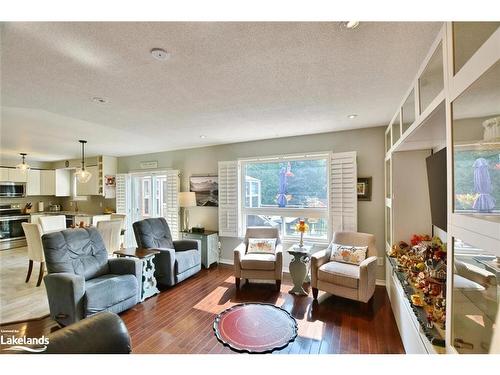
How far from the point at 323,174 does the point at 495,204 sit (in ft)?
9.52

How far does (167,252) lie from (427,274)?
2995mm

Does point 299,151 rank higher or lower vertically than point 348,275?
higher

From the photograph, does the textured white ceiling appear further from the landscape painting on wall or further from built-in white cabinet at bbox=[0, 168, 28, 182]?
built-in white cabinet at bbox=[0, 168, 28, 182]

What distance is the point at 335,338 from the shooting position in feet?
6.89

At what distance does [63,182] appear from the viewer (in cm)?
666

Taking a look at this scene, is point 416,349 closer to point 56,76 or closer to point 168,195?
point 56,76

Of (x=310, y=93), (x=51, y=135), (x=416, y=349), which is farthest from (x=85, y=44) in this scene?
(x=51, y=135)

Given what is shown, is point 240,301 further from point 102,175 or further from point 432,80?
point 102,175

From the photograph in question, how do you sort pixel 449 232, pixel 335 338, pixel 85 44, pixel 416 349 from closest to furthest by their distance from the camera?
1. pixel 449 232
2. pixel 85 44
3. pixel 416 349
4. pixel 335 338

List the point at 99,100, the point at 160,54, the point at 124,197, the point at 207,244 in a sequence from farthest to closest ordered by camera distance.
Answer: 1. the point at 124,197
2. the point at 207,244
3. the point at 99,100
4. the point at 160,54

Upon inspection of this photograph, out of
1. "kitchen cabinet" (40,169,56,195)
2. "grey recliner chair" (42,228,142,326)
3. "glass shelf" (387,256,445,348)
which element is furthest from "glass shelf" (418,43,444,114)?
"kitchen cabinet" (40,169,56,195)

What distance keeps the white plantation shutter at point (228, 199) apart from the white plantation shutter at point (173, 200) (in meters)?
1.20

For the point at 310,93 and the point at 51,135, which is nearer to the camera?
the point at 310,93

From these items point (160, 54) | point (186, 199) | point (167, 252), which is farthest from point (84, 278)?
point (160, 54)
